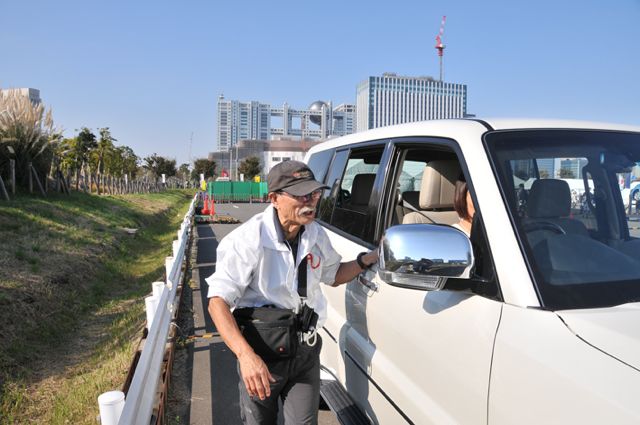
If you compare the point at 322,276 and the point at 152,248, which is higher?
the point at 322,276

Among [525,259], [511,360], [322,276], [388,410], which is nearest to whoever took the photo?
[511,360]

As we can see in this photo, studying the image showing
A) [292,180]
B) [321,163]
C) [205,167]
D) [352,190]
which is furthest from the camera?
[205,167]

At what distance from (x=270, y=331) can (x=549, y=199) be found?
1361mm

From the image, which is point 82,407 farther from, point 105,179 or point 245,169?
point 245,169

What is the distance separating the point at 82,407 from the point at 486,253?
3.28 m

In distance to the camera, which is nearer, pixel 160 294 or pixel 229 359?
pixel 160 294

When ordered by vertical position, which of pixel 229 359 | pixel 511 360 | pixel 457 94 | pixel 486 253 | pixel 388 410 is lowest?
pixel 229 359

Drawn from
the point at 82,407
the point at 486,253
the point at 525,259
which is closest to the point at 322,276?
the point at 486,253

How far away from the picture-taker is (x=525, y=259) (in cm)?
165

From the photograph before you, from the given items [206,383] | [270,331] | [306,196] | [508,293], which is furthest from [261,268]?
[206,383]

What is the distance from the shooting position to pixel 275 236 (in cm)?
223

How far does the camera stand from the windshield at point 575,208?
5.43 ft

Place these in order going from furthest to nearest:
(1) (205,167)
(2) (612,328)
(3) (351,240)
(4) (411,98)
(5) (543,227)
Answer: (1) (205,167) < (4) (411,98) < (3) (351,240) < (5) (543,227) < (2) (612,328)

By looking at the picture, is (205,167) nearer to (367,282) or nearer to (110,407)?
(367,282)
